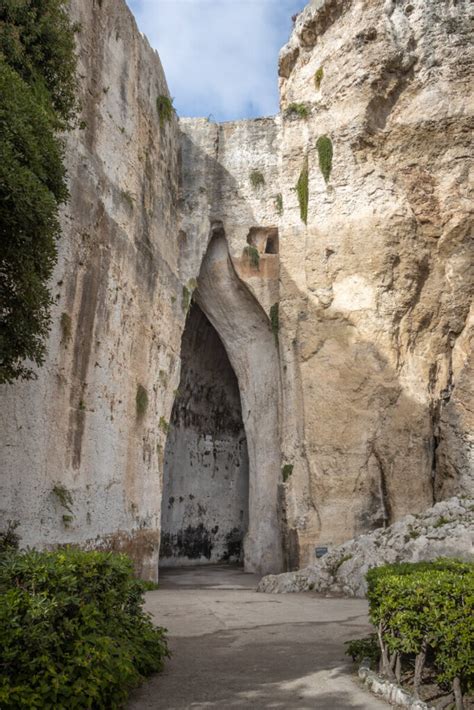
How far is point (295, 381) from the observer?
725 inches

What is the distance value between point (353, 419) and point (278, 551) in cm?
506

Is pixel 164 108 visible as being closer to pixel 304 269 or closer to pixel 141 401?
pixel 304 269

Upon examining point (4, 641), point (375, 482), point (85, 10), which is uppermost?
point (85, 10)

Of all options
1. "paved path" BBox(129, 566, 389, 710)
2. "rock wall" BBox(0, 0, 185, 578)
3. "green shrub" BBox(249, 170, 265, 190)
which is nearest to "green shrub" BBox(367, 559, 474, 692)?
"paved path" BBox(129, 566, 389, 710)

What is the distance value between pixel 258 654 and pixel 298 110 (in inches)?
686

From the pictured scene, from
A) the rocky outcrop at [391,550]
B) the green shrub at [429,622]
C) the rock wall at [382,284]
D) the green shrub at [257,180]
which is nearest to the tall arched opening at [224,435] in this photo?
the green shrub at [257,180]

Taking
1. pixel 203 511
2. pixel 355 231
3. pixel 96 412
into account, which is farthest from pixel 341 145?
pixel 203 511

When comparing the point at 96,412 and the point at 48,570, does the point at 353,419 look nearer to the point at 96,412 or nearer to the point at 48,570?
the point at 96,412

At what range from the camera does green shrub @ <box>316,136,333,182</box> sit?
19.0 meters

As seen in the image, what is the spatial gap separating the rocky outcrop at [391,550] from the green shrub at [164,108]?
1258cm

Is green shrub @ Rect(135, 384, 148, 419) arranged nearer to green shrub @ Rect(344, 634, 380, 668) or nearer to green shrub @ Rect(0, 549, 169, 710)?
green shrub @ Rect(344, 634, 380, 668)

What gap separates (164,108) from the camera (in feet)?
58.9

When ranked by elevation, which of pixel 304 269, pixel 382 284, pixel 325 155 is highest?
pixel 325 155

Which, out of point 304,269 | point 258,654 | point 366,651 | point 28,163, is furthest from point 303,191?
point 366,651
